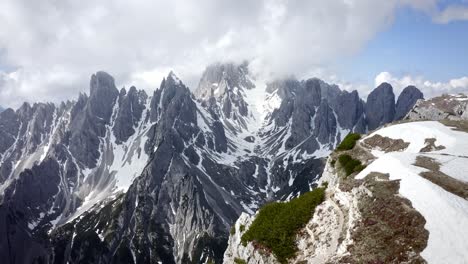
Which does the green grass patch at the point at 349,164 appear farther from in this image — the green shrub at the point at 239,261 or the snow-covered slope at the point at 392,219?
the green shrub at the point at 239,261

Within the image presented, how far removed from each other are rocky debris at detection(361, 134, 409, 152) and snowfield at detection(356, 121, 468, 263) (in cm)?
299

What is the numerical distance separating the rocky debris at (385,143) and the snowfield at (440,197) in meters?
2.99

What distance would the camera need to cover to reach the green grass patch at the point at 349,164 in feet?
191

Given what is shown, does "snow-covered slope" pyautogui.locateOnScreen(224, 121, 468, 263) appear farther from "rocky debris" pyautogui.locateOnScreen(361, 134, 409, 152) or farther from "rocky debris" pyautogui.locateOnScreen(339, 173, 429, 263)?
"rocky debris" pyautogui.locateOnScreen(361, 134, 409, 152)

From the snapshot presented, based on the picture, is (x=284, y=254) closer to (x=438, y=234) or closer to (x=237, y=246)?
(x=237, y=246)

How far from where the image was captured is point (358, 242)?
3672cm

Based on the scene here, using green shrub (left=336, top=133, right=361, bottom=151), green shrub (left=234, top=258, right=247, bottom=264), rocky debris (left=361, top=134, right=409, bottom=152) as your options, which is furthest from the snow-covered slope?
green shrub (left=336, top=133, right=361, bottom=151)

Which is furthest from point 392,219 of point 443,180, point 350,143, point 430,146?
point 350,143

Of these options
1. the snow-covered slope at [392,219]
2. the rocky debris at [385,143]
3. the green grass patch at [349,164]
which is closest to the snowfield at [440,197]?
the snow-covered slope at [392,219]

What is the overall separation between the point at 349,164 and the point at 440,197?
73.1 ft

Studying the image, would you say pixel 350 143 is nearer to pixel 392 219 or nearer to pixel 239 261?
pixel 239 261

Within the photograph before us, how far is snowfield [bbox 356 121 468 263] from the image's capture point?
3328cm

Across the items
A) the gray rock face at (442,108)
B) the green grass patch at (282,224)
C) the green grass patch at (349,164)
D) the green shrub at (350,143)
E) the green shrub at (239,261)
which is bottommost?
the green shrub at (239,261)

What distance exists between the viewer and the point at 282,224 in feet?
144
